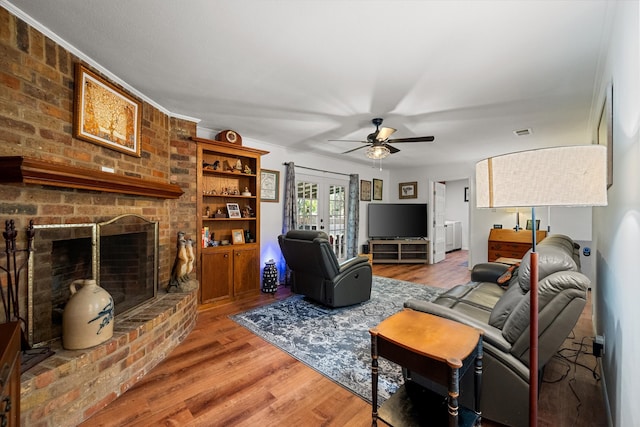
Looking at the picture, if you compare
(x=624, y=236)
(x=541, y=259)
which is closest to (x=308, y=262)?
(x=541, y=259)

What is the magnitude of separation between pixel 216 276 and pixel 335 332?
5.61 feet

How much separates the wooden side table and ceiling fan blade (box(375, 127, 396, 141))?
210 cm

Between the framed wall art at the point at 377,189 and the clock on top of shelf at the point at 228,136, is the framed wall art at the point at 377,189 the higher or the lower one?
the lower one

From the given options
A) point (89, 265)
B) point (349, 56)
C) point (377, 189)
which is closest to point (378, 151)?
point (349, 56)

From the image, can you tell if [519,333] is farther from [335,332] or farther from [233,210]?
[233,210]

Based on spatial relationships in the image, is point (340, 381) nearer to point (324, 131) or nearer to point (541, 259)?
point (541, 259)

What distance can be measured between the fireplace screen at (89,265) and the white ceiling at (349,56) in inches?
51.2

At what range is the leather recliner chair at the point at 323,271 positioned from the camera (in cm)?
311

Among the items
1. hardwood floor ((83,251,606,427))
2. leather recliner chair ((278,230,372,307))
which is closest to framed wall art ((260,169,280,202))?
leather recliner chair ((278,230,372,307))

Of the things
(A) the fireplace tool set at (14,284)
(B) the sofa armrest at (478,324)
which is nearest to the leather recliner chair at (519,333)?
(B) the sofa armrest at (478,324)

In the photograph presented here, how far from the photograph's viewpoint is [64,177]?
5.52 ft

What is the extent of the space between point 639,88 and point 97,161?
→ 3189 mm

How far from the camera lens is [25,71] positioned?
1.62 m

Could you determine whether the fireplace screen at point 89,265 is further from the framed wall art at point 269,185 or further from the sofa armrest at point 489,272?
the sofa armrest at point 489,272
